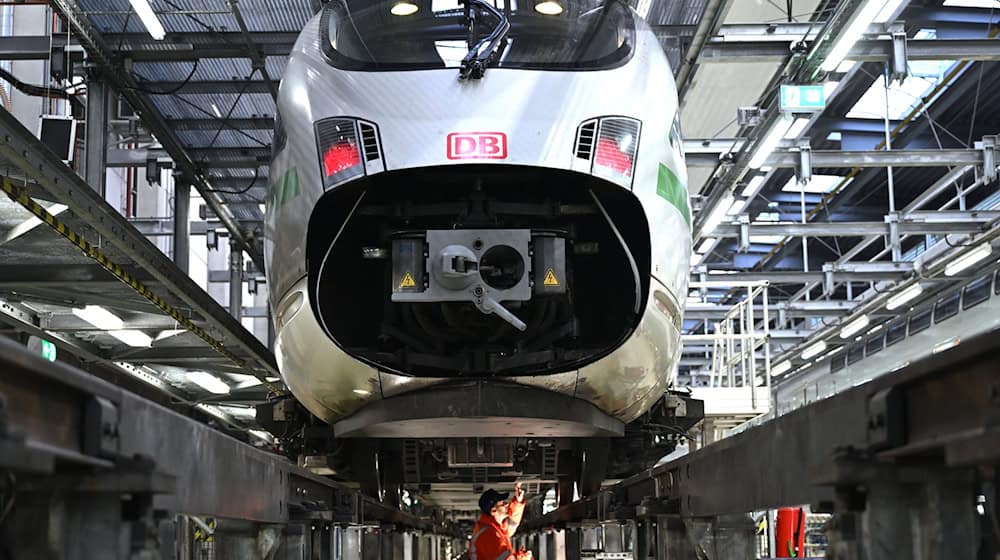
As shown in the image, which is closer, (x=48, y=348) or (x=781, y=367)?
(x=48, y=348)

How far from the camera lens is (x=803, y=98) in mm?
11930

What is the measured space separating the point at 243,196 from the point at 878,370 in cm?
1217

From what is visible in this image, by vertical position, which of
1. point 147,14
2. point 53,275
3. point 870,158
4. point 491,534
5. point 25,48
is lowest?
point 491,534

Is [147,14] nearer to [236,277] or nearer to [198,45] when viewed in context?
[198,45]

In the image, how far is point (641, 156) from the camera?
18.2ft

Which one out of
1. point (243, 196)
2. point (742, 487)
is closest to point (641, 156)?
point (742, 487)

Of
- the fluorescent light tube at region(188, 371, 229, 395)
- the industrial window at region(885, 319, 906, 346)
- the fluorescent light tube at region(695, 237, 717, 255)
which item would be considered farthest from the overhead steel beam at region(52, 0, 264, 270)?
the industrial window at region(885, 319, 906, 346)

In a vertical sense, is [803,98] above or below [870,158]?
below

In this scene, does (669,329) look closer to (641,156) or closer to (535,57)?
(641,156)

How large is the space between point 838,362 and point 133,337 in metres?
17.5

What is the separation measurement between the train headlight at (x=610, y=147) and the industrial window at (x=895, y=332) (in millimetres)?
16785

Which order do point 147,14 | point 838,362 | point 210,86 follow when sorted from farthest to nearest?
point 838,362, point 210,86, point 147,14

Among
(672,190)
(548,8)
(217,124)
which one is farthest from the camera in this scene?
(217,124)

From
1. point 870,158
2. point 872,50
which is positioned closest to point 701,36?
point 872,50
